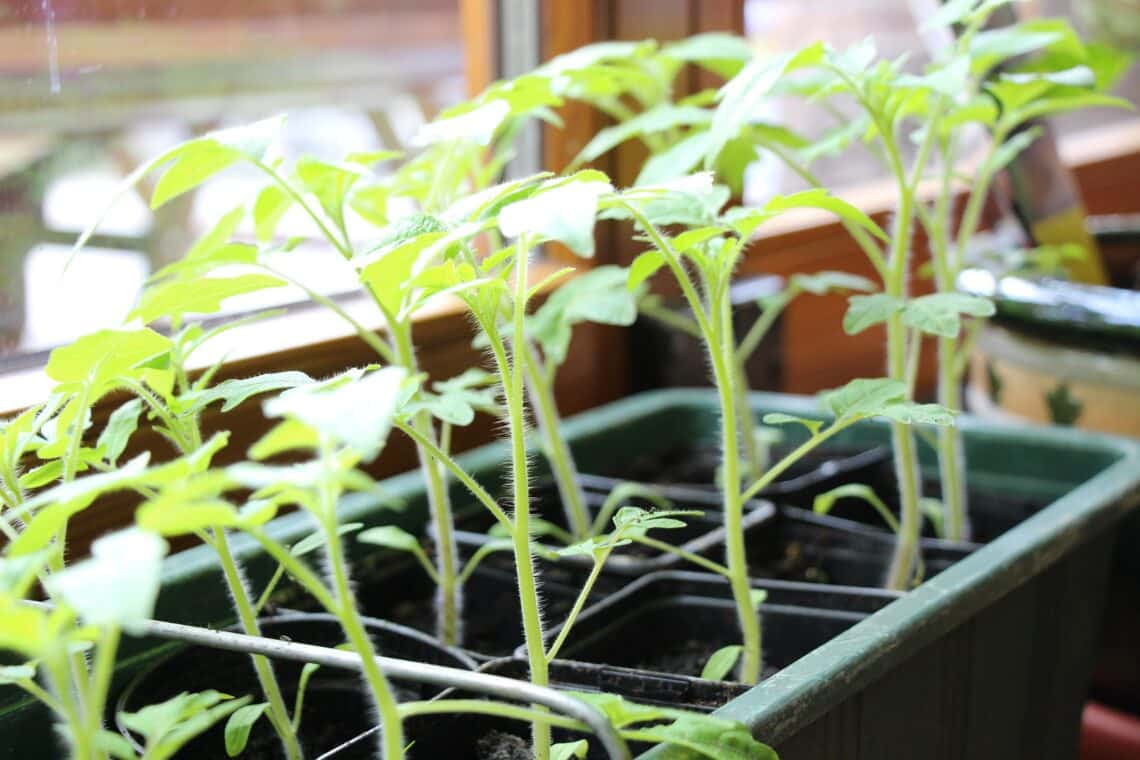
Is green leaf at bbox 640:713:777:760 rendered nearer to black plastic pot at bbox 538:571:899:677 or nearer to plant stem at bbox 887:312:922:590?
black plastic pot at bbox 538:571:899:677

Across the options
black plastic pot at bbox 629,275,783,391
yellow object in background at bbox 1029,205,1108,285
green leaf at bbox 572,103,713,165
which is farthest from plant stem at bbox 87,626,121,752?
yellow object in background at bbox 1029,205,1108,285

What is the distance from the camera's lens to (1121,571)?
0.96 meters

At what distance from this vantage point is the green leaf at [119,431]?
539 mm

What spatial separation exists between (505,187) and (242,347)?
17.2 inches

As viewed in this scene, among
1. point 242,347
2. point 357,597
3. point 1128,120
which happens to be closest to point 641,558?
point 357,597

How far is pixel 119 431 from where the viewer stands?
551mm

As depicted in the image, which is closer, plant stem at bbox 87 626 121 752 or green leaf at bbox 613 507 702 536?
plant stem at bbox 87 626 121 752

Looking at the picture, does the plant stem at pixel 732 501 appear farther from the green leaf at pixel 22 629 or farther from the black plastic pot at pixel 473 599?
the green leaf at pixel 22 629

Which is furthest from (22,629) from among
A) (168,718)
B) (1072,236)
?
(1072,236)

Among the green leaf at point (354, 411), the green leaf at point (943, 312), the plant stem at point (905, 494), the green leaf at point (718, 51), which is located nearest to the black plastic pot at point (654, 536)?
the plant stem at point (905, 494)

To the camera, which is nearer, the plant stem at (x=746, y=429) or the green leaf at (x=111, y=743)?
the green leaf at (x=111, y=743)

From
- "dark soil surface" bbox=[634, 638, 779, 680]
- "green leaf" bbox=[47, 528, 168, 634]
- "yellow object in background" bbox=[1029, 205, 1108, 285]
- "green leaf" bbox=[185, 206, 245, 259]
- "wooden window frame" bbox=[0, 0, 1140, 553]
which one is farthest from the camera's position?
"yellow object in background" bbox=[1029, 205, 1108, 285]

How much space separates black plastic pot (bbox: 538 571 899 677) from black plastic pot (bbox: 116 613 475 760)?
0.31 ft

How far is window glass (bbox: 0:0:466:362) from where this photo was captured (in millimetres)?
784
